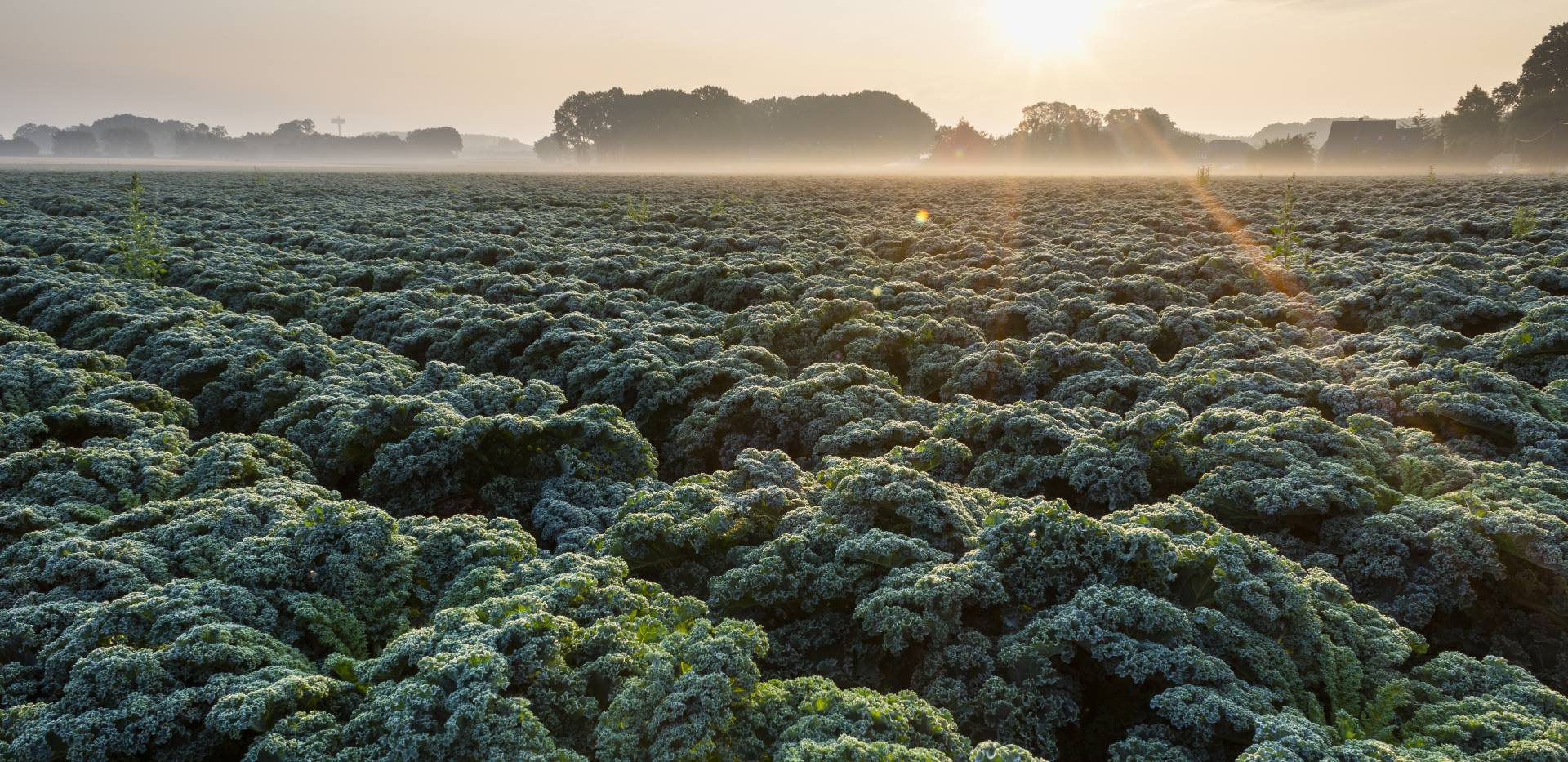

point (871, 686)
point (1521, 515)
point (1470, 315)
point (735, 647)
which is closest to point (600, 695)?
point (735, 647)

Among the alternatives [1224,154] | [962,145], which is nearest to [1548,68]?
[1224,154]

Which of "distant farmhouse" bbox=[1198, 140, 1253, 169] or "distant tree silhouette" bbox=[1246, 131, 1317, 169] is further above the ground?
"distant farmhouse" bbox=[1198, 140, 1253, 169]

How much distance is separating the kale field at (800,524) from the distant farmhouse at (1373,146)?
117 metres

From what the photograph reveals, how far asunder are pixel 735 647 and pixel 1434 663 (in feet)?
13.5

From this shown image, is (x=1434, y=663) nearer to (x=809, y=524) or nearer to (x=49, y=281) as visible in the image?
(x=809, y=524)

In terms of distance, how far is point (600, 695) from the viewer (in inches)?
173

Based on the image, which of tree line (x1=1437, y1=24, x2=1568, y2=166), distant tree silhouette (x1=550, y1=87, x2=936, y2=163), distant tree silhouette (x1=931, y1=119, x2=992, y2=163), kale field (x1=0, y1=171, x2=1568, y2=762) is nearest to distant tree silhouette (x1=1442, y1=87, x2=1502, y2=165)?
tree line (x1=1437, y1=24, x2=1568, y2=166)

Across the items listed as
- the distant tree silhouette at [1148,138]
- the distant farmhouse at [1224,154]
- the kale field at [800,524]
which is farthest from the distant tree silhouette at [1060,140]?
the kale field at [800,524]

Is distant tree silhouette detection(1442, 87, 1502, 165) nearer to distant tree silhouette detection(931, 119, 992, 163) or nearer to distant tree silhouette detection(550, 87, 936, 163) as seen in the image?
distant tree silhouette detection(931, 119, 992, 163)

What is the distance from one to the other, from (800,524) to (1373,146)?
453ft

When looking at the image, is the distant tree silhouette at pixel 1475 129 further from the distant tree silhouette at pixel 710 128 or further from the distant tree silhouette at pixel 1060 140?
the distant tree silhouette at pixel 710 128

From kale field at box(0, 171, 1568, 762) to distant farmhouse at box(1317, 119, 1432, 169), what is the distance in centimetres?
11695

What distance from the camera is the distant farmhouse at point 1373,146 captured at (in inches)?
4163

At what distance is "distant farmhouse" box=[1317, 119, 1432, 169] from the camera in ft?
347
